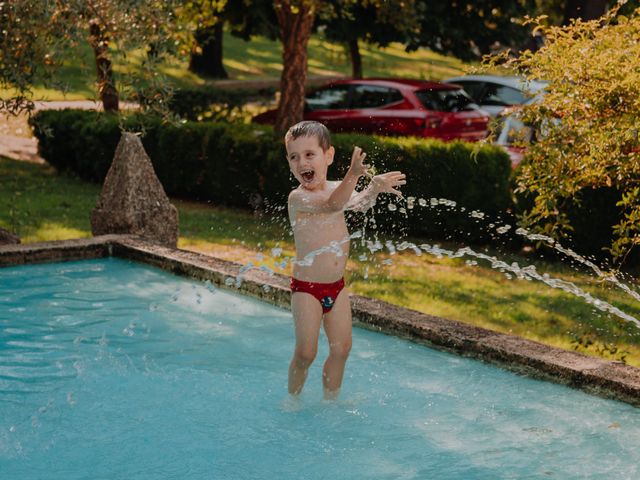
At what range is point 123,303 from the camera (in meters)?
8.59

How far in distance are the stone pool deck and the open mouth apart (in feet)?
6.65

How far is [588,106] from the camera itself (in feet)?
23.7

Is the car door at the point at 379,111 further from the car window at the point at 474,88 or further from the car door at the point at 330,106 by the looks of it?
the car window at the point at 474,88

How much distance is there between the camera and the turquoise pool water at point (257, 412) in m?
5.20

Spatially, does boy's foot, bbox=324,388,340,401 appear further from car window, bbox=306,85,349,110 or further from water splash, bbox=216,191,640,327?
car window, bbox=306,85,349,110

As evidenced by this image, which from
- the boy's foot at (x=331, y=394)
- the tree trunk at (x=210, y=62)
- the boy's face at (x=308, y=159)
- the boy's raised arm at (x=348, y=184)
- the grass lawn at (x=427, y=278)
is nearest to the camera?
the boy's raised arm at (x=348, y=184)

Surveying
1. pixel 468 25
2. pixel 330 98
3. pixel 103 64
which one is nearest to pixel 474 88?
pixel 330 98

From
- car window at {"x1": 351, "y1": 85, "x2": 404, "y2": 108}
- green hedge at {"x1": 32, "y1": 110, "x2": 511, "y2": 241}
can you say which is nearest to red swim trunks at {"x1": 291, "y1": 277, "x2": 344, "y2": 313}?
green hedge at {"x1": 32, "y1": 110, "x2": 511, "y2": 241}

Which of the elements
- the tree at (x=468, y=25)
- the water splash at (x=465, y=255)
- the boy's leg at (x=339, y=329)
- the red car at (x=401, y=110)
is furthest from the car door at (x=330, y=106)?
the boy's leg at (x=339, y=329)

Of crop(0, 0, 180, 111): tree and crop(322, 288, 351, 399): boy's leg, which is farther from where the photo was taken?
crop(0, 0, 180, 111): tree

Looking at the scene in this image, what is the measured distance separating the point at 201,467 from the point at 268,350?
2.21 metres

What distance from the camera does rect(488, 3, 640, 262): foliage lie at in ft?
22.9

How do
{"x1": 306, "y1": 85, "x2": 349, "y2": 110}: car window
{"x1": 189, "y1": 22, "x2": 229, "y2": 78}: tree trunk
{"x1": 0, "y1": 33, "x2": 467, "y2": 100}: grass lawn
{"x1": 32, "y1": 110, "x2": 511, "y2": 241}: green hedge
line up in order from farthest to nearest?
{"x1": 189, "y1": 22, "x2": 229, "y2": 78}: tree trunk < {"x1": 0, "y1": 33, "x2": 467, "y2": 100}: grass lawn < {"x1": 306, "y1": 85, "x2": 349, "y2": 110}: car window < {"x1": 32, "y1": 110, "x2": 511, "y2": 241}: green hedge

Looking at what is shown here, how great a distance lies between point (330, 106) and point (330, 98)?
0.22 metres
